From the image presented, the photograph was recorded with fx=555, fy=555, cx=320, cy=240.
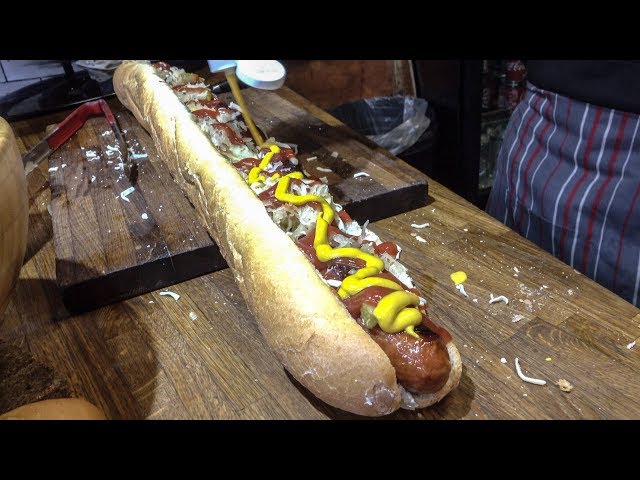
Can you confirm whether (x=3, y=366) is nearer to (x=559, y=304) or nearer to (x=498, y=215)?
(x=559, y=304)

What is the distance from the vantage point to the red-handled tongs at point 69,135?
3207mm

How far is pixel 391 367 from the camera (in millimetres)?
1562

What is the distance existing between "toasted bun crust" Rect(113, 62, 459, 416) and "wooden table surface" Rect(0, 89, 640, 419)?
139 mm

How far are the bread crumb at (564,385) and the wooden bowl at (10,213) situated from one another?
1.66 meters

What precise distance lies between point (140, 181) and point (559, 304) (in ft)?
6.98

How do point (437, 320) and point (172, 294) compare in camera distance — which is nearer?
point (437, 320)

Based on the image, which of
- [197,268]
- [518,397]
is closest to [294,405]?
[518,397]

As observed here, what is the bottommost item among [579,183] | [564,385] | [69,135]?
[564,385]

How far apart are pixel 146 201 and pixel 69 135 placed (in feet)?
3.65

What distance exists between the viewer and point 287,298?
5.76 ft

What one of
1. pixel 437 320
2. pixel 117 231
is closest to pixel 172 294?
pixel 117 231

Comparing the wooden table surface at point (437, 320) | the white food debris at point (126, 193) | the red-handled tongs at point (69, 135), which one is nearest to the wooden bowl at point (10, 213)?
the wooden table surface at point (437, 320)

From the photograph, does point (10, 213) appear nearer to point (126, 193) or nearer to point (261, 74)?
point (126, 193)

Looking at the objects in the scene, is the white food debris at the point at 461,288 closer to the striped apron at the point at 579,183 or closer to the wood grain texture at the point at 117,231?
the striped apron at the point at 579,183
